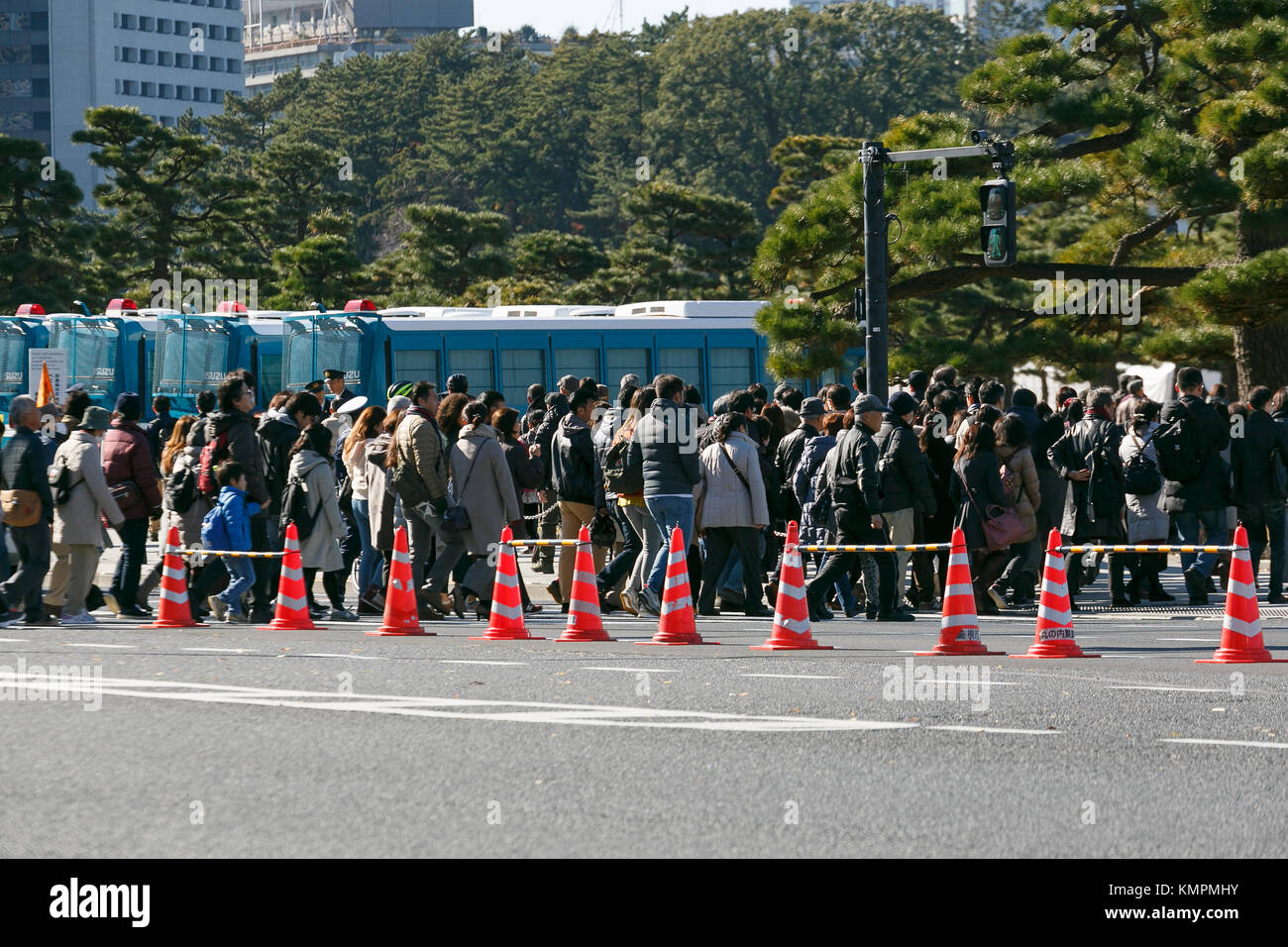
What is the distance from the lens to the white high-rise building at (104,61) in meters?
133

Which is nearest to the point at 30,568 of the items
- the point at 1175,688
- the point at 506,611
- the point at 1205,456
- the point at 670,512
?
the point at 506,611

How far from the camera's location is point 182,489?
48.7ft

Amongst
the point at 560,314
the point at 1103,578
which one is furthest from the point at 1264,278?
the point at 560,314

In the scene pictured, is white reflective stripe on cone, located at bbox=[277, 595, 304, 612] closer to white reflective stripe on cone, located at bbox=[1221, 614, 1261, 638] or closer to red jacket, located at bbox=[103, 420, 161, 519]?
red jacket, located at bbox=[103, 420, 161, 519]

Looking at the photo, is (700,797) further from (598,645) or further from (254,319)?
(254,319)

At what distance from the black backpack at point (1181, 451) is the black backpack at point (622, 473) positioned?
451 centimetres

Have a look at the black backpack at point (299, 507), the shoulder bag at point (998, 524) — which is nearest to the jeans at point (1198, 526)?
the shoulder bag at point (998, 524)

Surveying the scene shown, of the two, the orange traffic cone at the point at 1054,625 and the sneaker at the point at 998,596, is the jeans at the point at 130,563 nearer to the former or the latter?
the sneaker at the point at 998,596

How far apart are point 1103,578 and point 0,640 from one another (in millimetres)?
10564

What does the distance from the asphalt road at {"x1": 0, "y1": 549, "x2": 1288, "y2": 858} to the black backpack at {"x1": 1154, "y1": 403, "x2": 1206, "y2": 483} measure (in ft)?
11.4

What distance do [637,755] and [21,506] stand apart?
7.30 meters

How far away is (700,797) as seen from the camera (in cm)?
725

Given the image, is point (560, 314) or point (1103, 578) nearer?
point (1103, 578)

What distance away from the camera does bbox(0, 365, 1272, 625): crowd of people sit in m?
14.2
